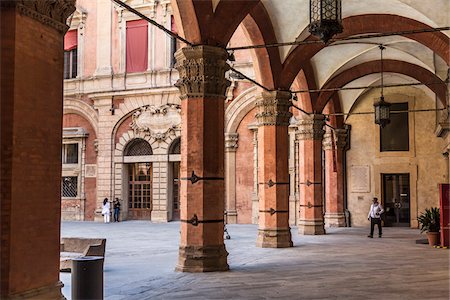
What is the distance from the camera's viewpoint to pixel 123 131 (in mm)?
25203

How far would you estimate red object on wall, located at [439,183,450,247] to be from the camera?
13102 millimetres

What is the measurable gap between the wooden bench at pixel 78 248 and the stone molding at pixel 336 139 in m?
12.9

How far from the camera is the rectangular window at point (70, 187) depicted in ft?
85.1

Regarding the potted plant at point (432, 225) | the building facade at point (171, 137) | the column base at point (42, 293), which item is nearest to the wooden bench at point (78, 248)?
the column base at point (42, 293)

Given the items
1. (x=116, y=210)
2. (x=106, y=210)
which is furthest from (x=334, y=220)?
(x=106, y=210)

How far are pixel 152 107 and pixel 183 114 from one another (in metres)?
14.9

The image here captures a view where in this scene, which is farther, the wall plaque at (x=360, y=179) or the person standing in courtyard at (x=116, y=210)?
the person standing in courtyard at (x=116, y=210)

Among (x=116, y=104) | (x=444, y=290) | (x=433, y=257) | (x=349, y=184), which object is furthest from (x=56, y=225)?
(x=116, y=104)

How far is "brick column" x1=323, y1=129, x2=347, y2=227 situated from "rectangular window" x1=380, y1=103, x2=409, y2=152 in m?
1.65

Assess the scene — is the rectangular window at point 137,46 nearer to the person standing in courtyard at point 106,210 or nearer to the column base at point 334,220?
the person standing in courtyard at point 106,210

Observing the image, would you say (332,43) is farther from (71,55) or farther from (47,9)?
(71,55)

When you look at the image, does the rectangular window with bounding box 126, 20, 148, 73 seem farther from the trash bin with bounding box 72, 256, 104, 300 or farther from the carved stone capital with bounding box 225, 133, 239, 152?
the trash bin with bounding box 72, 256, 104, 300

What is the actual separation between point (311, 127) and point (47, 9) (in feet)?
42.1

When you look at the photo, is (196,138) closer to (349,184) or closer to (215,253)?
(215,253)
